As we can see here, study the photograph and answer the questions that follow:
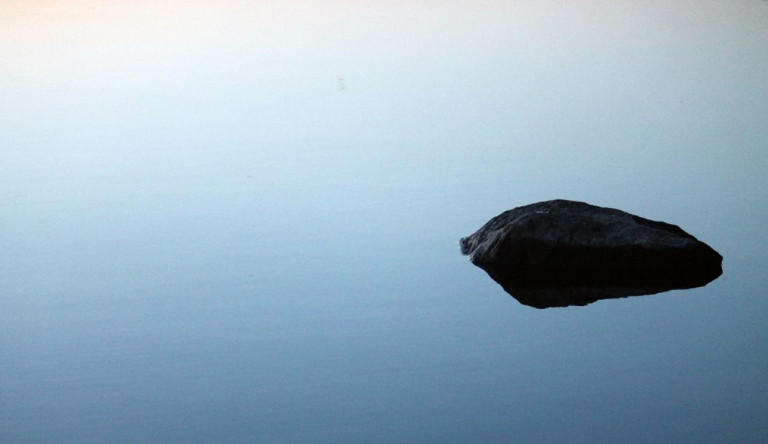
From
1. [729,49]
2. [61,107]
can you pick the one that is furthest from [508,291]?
[729,49]

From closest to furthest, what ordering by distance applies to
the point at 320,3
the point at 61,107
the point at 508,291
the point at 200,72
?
the point at 508,291
the point at 61,107
the point at 200,72
the point at 320,3

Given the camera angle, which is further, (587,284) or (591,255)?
(591,255)

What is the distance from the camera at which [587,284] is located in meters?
4.43

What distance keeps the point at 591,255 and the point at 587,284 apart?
0.49 ft

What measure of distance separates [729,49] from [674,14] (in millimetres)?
1578

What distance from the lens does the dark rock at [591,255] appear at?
4.43m

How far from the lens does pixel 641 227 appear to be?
4574 millimetres

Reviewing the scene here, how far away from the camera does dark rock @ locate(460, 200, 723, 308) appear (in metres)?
4.43

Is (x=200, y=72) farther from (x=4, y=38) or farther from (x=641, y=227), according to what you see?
(x=641, y=227)

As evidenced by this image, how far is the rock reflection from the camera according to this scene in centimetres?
432

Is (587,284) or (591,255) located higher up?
(591,255)

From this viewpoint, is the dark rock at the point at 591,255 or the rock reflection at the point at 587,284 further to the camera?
the dark rock at the point at 591,255

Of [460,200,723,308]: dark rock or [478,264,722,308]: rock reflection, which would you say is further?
[460,200,723,308]: dark rock

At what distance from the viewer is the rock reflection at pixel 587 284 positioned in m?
4.32
